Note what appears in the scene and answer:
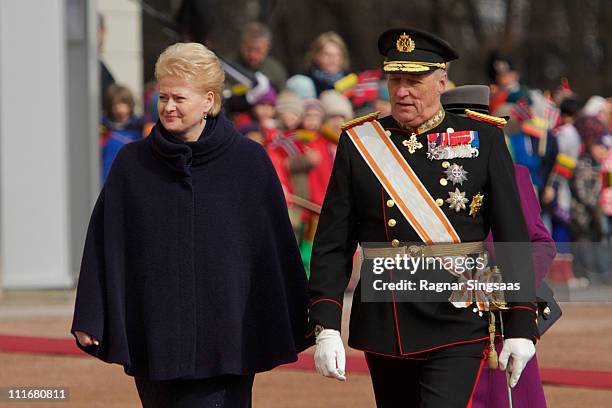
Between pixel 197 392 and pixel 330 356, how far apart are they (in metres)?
0.57

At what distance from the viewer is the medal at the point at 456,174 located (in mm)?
5715

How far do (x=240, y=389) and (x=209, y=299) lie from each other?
14.5 inches

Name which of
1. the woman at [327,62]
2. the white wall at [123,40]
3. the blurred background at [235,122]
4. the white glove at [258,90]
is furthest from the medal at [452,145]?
the white wall at [123,40]

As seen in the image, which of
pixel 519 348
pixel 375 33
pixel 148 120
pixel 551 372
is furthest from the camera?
pixel 375 33

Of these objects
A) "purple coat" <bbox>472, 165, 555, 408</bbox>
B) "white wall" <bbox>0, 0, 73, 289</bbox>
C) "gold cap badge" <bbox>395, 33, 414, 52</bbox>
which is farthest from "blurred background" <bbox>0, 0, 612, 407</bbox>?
"gold cap badge" <bbox>395, 33, 414, 52</bbox>

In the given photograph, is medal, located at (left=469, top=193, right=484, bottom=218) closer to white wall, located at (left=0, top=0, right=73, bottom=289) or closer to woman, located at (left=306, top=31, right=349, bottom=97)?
white wall, located at (left=0, top=0, right=73, bottom=289)

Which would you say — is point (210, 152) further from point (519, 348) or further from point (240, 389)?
point (519, 348)

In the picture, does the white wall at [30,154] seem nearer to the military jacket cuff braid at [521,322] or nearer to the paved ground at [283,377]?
the paved ground at [283,377]

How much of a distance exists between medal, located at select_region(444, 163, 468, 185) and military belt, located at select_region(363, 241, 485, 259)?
0.75ft

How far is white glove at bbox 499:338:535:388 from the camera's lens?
5.55 metres

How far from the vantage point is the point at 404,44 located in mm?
5789

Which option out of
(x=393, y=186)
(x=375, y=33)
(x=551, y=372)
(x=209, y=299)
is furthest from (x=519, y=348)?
(x=375, y=33)

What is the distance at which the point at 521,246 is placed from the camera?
18.6 feet

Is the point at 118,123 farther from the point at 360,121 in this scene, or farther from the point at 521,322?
the point at 521,322
